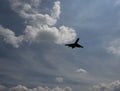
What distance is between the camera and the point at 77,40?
124312 millimetres

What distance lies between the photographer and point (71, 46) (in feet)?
425

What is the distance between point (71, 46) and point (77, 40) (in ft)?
21.2
